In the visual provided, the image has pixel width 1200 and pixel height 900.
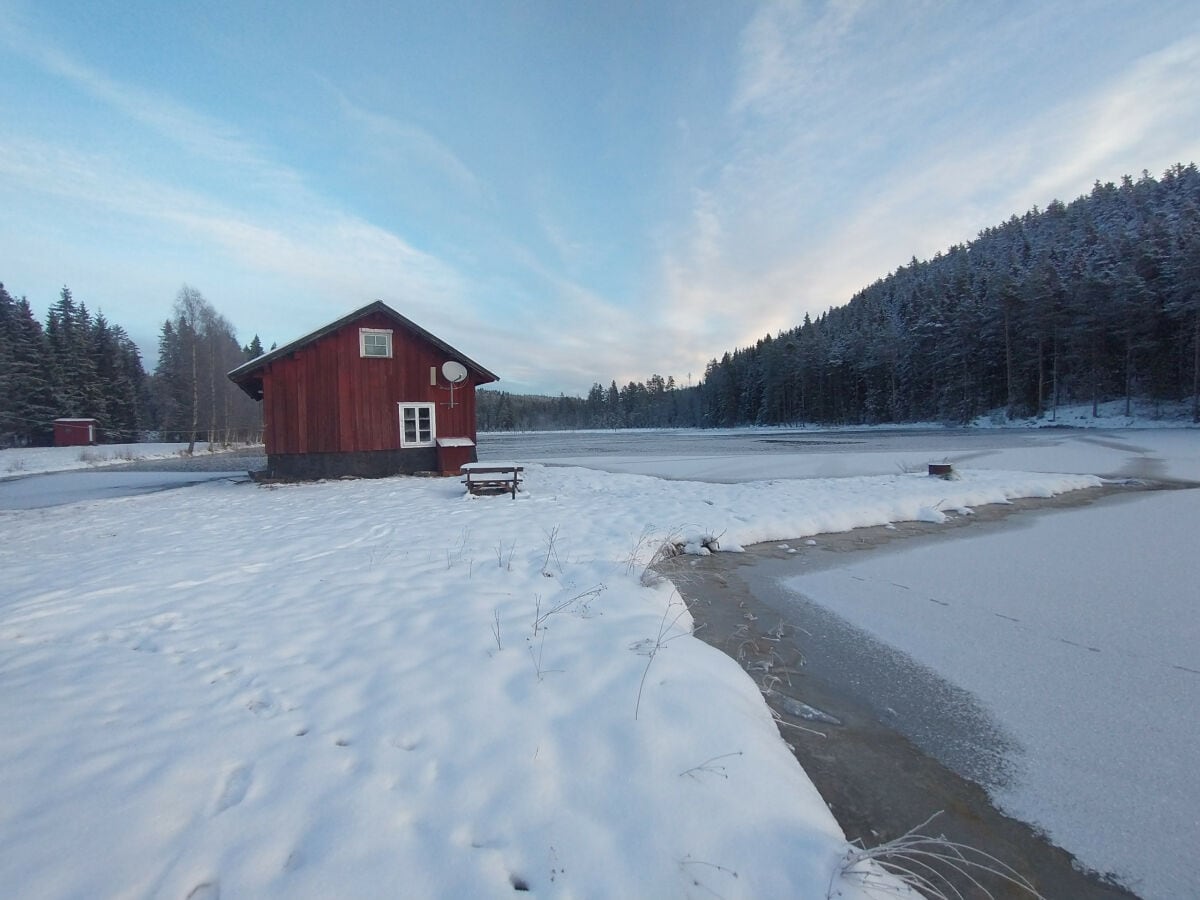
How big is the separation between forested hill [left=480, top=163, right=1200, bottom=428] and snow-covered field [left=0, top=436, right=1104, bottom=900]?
54948 millimetres

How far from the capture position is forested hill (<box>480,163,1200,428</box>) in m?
41.2

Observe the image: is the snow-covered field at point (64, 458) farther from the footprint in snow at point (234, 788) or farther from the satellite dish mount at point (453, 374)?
the footprint in snow at point (234, 788)

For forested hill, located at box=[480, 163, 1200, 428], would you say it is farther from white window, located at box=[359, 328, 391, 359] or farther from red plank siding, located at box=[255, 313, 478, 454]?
white window, located at box=[359, 328, 391, 359]

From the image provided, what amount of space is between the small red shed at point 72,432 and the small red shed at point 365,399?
40.4 m

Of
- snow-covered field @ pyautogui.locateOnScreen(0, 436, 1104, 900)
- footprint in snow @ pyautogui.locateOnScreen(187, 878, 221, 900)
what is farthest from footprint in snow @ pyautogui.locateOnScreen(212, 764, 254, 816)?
footprint in snow @ pyautogui.locateOnScreen(187, 878, 221, 900)

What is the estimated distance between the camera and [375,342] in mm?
16844

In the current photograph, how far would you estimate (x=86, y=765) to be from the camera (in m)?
2.51

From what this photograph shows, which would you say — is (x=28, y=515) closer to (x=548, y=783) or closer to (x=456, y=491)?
(x=456, y=491)

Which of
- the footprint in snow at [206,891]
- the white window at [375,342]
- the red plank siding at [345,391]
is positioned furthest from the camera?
the white window at [375,342]

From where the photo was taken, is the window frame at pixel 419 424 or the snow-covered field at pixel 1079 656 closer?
the snow-covered field at pixel 1079 656

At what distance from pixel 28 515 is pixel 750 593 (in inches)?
647

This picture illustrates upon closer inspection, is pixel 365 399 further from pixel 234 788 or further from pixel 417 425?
pixel 234 788

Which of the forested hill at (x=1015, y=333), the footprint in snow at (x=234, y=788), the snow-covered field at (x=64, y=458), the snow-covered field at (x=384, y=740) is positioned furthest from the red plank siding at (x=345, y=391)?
the forested hill at (x=1015, y=333)

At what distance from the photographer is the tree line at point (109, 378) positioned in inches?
1430
